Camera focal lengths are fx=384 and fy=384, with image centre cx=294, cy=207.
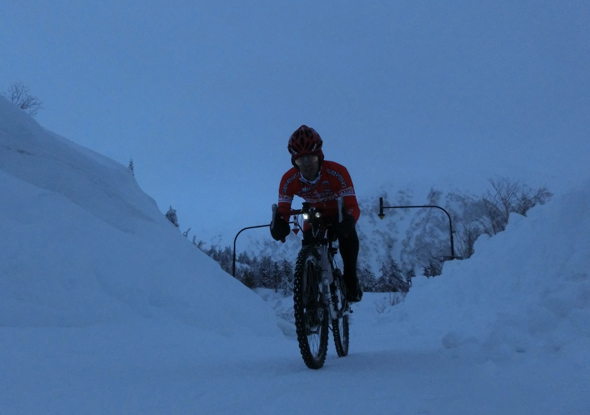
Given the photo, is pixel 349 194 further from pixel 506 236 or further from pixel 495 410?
pixel 506 236

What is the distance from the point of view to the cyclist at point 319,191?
3.82 m

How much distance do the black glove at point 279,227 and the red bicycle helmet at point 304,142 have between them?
64 cm

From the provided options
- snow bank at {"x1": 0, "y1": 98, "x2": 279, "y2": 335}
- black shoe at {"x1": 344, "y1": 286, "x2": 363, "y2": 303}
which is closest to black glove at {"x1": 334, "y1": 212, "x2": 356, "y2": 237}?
black shoe at {"x1": 344, "y1": 286, "x2": 363, "y2": 303}

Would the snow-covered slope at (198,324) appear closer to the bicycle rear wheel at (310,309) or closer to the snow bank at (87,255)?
the snow bank at (87,255)

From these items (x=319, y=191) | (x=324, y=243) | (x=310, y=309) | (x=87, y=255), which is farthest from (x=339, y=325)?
(x=87, y=255)

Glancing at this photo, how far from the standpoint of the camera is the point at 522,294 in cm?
524

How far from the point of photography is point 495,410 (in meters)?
2.04

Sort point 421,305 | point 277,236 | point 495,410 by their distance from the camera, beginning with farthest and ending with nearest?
1. point 421,305
2. point 277,236
3. point 495,410

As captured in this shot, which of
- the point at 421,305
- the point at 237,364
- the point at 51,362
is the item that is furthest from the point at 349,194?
the point at 421,305

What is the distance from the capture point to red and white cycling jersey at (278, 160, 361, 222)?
4122 millimetres

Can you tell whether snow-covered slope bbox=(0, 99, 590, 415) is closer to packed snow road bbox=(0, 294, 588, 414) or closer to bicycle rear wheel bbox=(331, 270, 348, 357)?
packed snow road bbox=(0, 294, 588, 414)

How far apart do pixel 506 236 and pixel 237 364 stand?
6.54m

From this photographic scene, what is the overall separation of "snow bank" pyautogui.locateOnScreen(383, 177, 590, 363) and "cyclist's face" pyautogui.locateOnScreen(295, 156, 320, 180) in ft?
7.04

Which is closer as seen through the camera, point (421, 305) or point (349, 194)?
point (349, 194)
